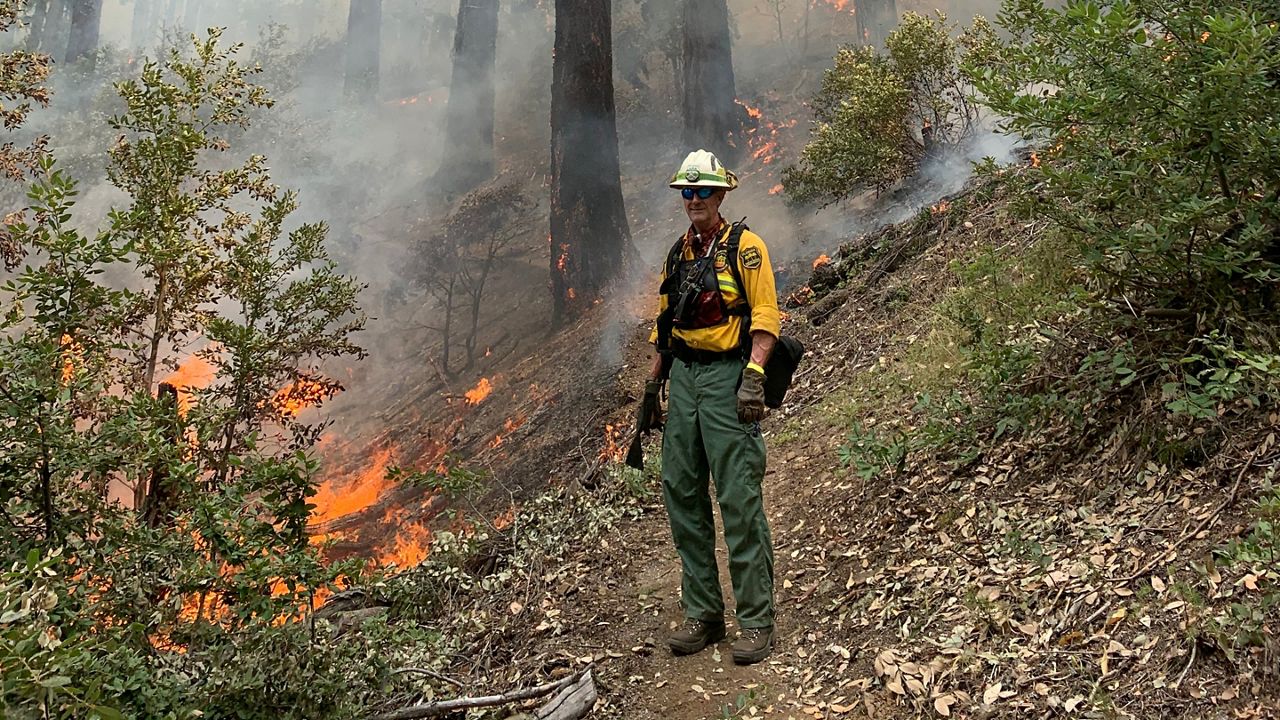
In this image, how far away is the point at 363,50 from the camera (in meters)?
34.1

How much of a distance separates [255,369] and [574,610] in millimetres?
3802

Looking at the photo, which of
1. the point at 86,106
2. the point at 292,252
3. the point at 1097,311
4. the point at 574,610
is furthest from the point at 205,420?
the point at 86,106

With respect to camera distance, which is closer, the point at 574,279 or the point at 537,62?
the point at 574,279

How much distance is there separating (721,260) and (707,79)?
15809mm

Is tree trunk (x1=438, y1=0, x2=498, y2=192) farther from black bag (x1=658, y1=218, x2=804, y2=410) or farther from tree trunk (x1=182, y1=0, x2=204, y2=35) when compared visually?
tree trunk (x1=182, y1=0, x2=204, y2=35)

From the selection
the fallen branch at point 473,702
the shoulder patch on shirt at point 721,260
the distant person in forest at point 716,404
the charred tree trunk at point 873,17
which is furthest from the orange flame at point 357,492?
the charred tree trunk at point 873,17

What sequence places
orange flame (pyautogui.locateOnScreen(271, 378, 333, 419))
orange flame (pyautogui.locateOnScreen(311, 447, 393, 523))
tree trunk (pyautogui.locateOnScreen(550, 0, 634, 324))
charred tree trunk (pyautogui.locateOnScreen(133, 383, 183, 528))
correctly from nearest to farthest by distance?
charred tree trunk (pyautogui.locateOnScreen(133, 383, 183, 528)) → orange flame (pyautogui.locateOnScreen(271, 378, 333, 419)) → orange flame (pyautogui.locateOnScreen(311, 447, 393, 523)) → tree trunk (pyautogui.locateOnScreen(550, 0, 634, 324))

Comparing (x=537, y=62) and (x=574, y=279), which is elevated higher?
(x=537, y=62)

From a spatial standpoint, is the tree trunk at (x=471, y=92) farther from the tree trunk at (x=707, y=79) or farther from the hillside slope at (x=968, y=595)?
the hillside slope at (x=968, y=595)

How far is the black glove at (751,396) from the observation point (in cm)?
390

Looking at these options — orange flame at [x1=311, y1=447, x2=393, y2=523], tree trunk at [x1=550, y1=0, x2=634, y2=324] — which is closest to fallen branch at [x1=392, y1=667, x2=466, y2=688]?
orange flame at [x1=311, y1=447, x2=393, y2=523]

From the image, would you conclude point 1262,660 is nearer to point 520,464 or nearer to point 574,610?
point 574,610

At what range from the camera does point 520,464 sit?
10.7m

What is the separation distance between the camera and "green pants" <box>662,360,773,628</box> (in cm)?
397
